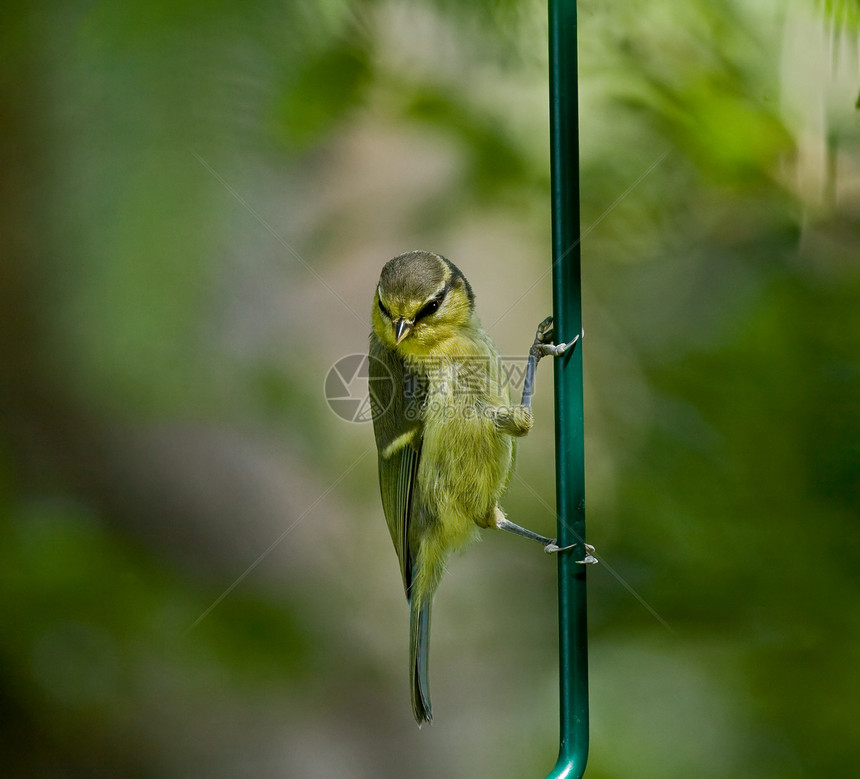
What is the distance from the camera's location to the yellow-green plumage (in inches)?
53.1

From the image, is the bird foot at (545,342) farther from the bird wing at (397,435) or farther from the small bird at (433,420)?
the bird wing at (397,435)

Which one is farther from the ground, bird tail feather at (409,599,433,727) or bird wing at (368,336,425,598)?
bird wing at (368,336,425,598)

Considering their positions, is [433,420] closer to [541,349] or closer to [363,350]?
[541,349]

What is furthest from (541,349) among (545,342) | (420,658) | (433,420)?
(420,658)

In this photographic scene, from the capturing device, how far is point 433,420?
4.84 feet

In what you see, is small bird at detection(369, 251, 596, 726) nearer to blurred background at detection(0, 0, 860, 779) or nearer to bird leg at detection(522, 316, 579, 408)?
bird leg at detection(522, 316, 579, 408)

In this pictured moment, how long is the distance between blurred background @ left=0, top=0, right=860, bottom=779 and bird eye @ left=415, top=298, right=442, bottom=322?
1.59 ft

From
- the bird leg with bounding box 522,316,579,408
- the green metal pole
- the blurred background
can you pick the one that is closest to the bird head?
the bird leg with bounding box 522,316,579,408

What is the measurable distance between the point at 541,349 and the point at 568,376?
145 millimetres

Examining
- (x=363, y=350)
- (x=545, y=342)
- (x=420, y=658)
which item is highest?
(x=545, y=342)

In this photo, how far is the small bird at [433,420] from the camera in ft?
4.41

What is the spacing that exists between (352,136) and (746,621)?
4.02 feet

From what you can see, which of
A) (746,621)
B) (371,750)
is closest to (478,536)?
(746,621)

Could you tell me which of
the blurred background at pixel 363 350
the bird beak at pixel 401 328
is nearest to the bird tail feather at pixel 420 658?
the blurred background at pixel 363 350
